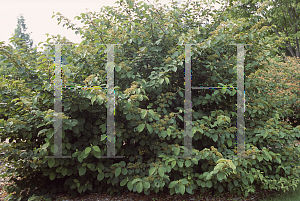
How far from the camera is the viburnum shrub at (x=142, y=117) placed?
257 cm

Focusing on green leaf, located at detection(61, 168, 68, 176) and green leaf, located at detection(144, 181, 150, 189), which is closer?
green leaf, located at detection(144, 181, 150, 189)

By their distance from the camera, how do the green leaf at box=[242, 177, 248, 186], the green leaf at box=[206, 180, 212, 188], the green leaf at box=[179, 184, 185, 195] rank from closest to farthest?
the green leaf at box=[179, 184, 185, 195], the green leaf at box=[206, 180, 212, 188], the green leaf at box=[242, 177, 248, 186]

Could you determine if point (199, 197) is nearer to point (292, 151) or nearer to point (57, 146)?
point (292, 151)

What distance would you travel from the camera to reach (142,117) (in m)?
2.39

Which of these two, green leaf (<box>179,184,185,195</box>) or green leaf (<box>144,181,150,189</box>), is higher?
green leaf (<box>144,181,150,189</box>)

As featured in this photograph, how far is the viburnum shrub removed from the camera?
8.43 ft

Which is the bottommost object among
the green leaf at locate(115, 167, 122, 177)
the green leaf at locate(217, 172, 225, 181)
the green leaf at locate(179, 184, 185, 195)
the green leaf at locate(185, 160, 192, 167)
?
the green leaf at locate(179, 184, 185, 195)

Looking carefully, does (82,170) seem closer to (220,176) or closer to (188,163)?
(188,163)

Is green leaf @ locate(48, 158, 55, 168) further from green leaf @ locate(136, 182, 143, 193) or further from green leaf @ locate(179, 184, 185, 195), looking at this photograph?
green leaf @ locate(179, 184, 185, 195)

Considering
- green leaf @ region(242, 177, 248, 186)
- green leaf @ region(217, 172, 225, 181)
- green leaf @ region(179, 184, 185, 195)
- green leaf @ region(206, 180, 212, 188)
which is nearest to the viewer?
green leaf @ region(217, 172, 225, 181)

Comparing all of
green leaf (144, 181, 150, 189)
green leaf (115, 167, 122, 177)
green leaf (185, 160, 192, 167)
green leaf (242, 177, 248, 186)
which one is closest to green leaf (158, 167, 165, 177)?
green leaf (144, 181, 150, 189)

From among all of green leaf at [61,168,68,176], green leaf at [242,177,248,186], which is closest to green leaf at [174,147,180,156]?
green leaf at [242,177,248,186]

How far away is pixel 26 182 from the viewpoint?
304 cm

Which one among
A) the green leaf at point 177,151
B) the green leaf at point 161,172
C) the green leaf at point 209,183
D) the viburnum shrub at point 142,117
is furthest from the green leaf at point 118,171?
the green leaf at point 209,183
